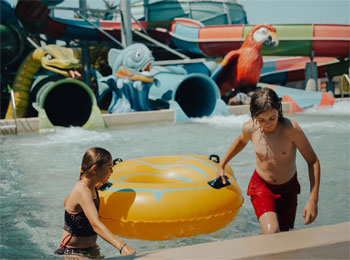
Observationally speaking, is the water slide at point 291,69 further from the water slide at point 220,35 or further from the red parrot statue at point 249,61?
the red parrot statue at point 249,61

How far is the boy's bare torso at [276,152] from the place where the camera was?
2391mm

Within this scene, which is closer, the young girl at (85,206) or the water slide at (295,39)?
the young girl at (85,206)

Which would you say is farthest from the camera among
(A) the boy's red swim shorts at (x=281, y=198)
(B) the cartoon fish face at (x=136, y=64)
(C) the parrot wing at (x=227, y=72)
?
(C) the parrot wing at (x=227, y=72)

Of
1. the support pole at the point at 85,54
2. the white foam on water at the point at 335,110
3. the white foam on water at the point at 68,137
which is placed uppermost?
the support pole at the point at 85,54

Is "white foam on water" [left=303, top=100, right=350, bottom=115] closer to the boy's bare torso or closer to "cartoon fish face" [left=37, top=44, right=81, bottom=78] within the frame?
"cartoon fish face" [left=37, top=44, right=81, bottom=78]

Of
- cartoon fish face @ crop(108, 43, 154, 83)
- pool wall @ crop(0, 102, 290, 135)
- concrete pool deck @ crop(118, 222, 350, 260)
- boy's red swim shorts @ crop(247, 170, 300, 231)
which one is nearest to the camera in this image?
concrete pool deck @ crop(118, 222, 350, 260)

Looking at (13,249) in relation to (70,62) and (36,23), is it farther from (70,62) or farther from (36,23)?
(36,23)

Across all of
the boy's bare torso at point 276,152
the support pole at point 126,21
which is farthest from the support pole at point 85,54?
the boy's bare torso at point 276,152

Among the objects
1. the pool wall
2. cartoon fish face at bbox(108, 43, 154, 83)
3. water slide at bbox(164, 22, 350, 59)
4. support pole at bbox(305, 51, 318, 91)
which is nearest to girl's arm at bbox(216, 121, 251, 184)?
the pool wall

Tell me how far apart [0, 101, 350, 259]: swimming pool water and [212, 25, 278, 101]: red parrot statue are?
77.4 inches

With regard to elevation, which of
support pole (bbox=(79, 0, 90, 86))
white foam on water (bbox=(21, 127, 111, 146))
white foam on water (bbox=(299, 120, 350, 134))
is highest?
support pole (bbox=(79, 0, 90, 86))

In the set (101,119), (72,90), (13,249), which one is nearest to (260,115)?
(13,249)

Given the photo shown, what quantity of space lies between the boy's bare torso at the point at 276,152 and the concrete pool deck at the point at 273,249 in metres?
0.50

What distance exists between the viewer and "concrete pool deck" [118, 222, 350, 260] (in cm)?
179
